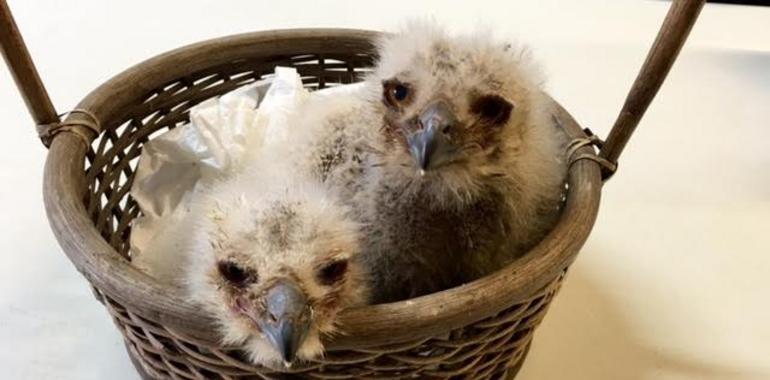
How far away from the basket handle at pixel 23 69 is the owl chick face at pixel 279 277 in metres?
0.25

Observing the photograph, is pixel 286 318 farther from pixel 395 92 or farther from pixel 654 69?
pixel 654 69

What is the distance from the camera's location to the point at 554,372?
0.92 m

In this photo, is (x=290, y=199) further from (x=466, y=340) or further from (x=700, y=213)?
(x=700, y=213)

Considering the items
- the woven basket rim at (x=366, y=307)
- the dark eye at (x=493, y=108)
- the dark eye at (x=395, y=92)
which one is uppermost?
the dark eye at (x=395, y=92)

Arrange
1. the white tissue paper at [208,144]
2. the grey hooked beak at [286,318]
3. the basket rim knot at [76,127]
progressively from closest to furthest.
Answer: the grey hooked beak at [286,318] → the basket rim knot at [76,127] → the white tissue paper at [208,144]

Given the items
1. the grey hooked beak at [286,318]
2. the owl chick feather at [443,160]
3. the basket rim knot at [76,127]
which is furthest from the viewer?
the basket rim knot at [76,127]

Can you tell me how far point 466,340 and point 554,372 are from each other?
0.27 metres

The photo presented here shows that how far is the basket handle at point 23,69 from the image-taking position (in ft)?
2.53

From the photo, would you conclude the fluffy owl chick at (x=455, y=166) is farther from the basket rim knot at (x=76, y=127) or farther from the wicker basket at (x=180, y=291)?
the basket rim knot at (x=76, y=127)

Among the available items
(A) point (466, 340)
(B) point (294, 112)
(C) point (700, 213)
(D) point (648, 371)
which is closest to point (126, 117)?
(B) point (294, 112)

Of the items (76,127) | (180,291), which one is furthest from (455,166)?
Result: (76,127)

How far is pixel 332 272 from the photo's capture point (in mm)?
663

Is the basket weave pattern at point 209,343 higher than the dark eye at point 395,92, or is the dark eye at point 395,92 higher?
the dark eye at point 395,92

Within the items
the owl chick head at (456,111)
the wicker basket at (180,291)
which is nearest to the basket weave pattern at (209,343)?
the wicker basket at (180,291)
